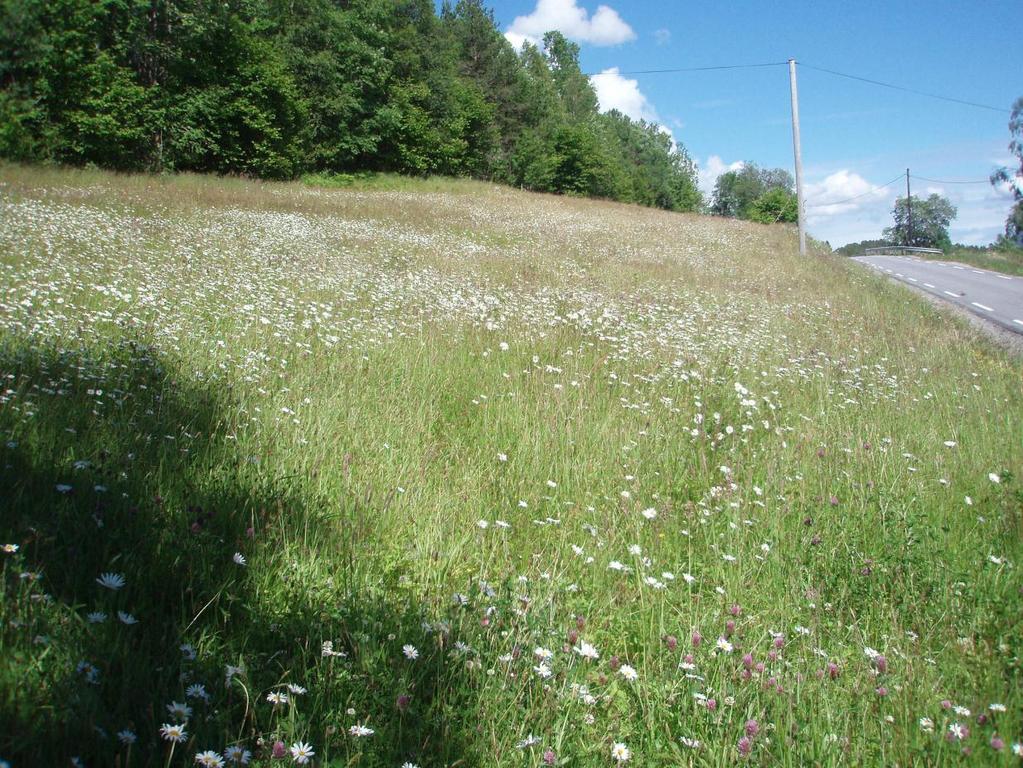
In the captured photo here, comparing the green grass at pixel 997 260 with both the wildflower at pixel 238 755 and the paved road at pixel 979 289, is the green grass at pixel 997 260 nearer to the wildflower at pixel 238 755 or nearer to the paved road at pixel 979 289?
the paved road at pixel 979 289

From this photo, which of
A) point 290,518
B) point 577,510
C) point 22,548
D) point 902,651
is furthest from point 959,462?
point 22,548

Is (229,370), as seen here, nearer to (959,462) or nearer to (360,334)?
(360,334)

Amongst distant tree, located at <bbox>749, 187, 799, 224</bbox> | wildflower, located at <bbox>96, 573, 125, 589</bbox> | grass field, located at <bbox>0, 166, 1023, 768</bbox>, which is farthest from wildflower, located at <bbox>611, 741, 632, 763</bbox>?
distant tree, located at <bbox>749, 187, 799, 224</bbox>

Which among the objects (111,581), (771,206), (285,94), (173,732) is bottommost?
(173,732)

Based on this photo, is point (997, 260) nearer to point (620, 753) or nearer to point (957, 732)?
point (957, 732)

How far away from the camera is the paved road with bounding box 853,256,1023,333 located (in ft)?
53.5

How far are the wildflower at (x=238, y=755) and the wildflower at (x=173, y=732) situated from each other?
12 cm

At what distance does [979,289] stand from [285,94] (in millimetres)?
31126

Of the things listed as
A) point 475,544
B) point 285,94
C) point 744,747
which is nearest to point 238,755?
point 744,747

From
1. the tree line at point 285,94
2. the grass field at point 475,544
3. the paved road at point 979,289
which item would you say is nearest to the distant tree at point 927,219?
the tree line at point 285,94

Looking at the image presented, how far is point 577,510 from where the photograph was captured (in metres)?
3.60

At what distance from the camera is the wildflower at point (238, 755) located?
153 cm

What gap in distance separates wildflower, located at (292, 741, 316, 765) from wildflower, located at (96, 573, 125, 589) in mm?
777

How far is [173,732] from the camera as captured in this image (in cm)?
156
